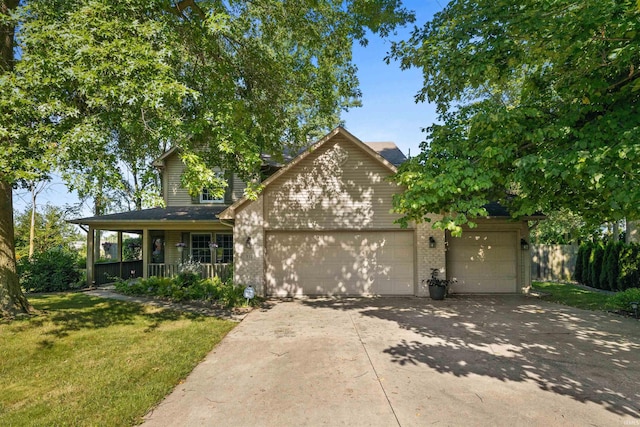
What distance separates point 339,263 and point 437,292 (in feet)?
10.4

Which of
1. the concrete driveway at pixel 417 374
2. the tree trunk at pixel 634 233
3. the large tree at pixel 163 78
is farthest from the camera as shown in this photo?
the tree trunk at pixel 634 233

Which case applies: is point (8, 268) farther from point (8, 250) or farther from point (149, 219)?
point (149, 219)

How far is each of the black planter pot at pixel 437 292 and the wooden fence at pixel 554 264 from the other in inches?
308

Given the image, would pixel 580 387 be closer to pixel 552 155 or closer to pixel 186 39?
pixel 552 155

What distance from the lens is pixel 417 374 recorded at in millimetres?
4418

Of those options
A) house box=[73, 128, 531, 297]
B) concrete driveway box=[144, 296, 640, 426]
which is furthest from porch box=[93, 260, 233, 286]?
concrete driveway box=[144, 296, 640, 426]

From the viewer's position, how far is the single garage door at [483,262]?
10758 millimetres

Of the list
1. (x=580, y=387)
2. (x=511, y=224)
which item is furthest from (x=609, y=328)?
(x=511, y=224)

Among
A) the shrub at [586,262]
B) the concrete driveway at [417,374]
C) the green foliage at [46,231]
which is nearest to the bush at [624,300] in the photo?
the concrete driveway at [417,374]

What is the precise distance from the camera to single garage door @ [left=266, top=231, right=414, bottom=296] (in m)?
10.4

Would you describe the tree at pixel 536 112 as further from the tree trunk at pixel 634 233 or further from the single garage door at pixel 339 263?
the tree trunk at pixel 634 233

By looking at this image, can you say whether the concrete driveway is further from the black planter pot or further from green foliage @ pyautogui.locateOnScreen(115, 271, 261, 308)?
the black planter pot

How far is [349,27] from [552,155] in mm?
6089

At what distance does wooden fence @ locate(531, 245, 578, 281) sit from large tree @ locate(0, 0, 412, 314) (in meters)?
12.2
